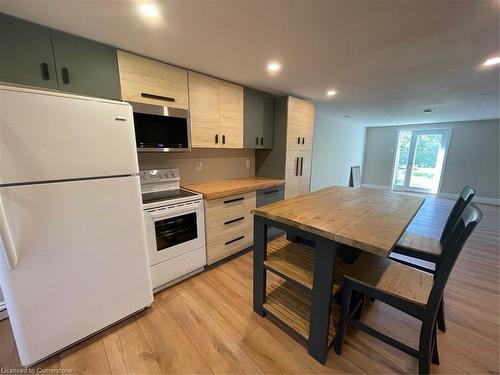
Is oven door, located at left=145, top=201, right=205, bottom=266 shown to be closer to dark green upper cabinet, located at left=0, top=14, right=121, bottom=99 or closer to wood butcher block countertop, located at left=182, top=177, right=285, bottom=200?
wood butcher block countertop, located at left=182, top=177, right=285, bottom=200

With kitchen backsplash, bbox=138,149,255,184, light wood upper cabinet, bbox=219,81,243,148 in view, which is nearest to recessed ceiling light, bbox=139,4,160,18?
light wood upper cabinet, bbox=219,81,243,148

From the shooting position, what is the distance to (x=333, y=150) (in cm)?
607

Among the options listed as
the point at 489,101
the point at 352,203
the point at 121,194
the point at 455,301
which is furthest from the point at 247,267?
the point at 489,101

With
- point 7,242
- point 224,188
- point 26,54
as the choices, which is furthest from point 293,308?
point 26,54

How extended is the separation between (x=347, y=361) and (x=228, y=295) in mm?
1072

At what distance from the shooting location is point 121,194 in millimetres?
1445

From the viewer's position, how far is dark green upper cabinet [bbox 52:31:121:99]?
1.46 meters

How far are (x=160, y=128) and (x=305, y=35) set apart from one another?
59.8 inches

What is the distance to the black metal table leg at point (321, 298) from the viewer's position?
1.17 meters

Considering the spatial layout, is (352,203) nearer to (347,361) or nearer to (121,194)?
(347,361)

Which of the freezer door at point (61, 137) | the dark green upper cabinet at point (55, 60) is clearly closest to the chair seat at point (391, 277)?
the freezer door at point (61, 137)

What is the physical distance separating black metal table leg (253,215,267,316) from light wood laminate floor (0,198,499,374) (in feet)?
0.53

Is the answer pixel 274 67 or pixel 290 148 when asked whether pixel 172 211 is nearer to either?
pixel 274 67

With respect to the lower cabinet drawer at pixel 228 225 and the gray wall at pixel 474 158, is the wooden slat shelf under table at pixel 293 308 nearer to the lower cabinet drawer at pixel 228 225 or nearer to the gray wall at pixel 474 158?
the lower cabinet drawer at pixel 228 225
